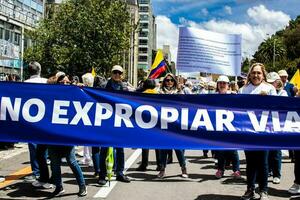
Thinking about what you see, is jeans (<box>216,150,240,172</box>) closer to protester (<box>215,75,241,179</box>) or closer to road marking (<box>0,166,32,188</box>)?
protester (<box>215,75,241,179</box>)

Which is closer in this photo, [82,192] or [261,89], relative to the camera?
[261,89]

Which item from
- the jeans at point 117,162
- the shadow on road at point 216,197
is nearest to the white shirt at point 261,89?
the shadow on road at point 216,197

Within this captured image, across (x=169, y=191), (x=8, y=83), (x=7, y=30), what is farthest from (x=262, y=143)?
(x=7, y=30)

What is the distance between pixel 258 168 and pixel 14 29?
43.1m

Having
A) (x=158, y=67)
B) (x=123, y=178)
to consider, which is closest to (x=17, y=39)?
(x=158, y=67)

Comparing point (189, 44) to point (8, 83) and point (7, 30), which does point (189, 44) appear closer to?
point (8, 83)

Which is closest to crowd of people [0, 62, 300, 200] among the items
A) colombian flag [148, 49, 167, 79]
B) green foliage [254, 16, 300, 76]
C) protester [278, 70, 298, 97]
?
protester [278, 70, 298, 97]

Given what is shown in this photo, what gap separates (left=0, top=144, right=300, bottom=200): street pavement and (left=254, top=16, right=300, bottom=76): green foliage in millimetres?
63507

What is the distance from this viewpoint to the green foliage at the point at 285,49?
8869 centimetres

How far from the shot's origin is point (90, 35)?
35344mm

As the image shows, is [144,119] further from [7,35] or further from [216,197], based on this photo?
[7,35]

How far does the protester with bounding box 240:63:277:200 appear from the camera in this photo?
732cm

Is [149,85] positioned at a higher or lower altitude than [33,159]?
higher

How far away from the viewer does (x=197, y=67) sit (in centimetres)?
1295
